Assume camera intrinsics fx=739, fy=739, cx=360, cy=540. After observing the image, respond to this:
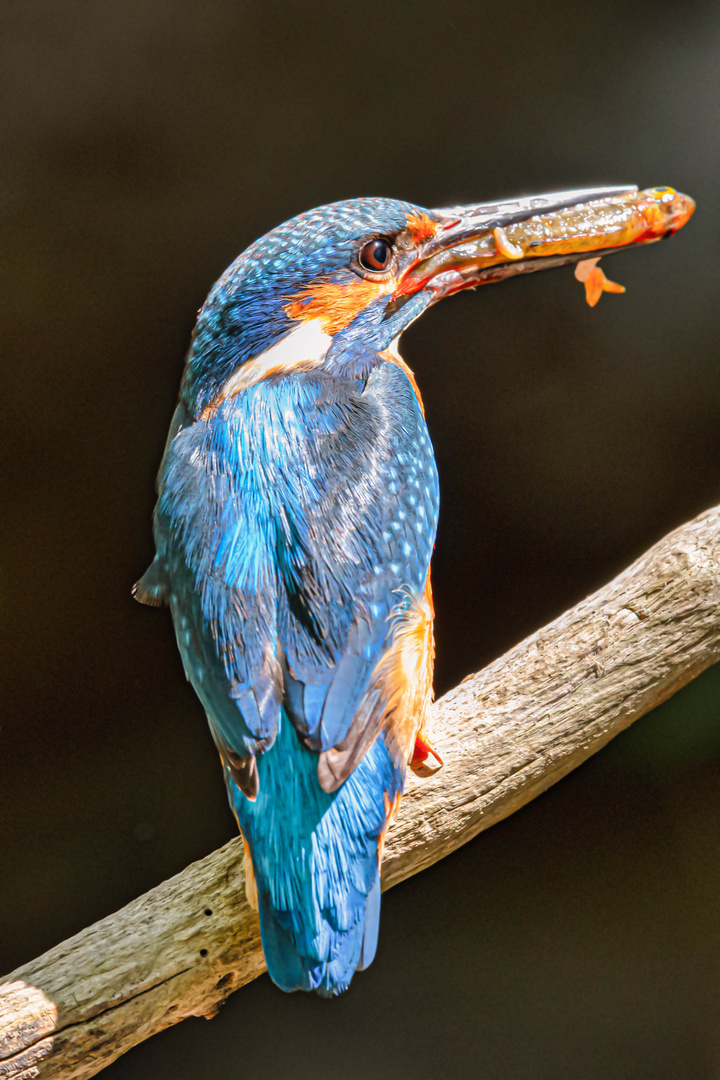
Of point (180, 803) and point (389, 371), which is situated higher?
point (389, 371)

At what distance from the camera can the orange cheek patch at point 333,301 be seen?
1077 millimetres

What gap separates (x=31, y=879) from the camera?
4.53ft

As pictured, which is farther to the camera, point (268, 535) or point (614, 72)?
point (614, 72)

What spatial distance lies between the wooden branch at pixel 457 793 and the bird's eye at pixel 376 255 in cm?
59

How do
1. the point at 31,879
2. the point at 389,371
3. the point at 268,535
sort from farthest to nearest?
the point at 31,879
the point at 389,371
the point at 268,535

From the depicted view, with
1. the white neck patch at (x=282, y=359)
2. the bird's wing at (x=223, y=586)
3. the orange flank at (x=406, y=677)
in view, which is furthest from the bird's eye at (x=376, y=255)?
the orange flank at (x=406, y=677)

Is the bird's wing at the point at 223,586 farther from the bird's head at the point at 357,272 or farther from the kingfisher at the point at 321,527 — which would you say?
the bird's head at the point at 357,272

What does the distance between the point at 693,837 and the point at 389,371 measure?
3.51 ft

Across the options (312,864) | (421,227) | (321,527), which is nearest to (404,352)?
(421,227)

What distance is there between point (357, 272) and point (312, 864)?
81 cm

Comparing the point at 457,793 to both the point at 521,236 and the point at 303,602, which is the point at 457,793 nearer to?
the point at 303,602

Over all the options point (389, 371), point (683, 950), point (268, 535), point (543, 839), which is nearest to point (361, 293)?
point (389, 371)

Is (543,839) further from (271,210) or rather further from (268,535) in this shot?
(271,210)

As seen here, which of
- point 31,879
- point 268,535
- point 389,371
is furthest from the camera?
point 31,879
